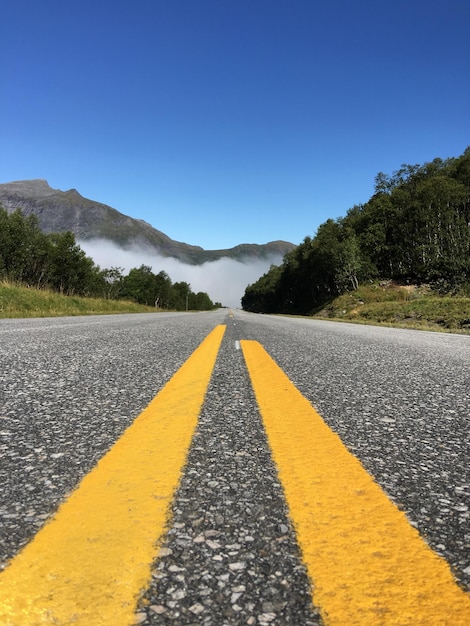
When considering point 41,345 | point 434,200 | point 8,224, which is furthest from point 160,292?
point 41,345

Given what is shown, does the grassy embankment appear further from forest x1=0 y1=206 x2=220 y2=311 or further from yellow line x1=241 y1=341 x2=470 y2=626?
forest x1=0 y1=206 x2=220 y2=311

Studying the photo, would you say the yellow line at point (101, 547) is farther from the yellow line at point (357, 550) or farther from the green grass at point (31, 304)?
the green grass at point (31, 304)

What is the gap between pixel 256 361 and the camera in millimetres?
4617

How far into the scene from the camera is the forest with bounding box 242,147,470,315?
4012cm

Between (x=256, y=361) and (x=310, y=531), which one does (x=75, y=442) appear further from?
(x=256, y=361)

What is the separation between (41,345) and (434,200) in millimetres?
46688

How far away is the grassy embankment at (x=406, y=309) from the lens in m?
17.7

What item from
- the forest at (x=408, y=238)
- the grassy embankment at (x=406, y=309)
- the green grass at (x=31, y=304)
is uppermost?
the forest at (x=408, y=238)

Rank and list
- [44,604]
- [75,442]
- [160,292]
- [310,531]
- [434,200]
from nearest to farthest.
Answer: [44,604]
[310,531]
[75,442]
[434,200]
[160,292]

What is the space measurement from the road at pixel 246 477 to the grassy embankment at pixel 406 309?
12.7 meters

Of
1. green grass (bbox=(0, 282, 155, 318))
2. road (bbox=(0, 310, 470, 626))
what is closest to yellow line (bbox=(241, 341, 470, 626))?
road (bbox=(0, 310, 470, 626))

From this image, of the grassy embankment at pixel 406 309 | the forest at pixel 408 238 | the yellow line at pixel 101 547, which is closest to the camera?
the yellow line at pixel 101 547

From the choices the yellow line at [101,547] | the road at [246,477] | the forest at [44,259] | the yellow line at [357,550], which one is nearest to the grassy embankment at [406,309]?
the road at [246,477]

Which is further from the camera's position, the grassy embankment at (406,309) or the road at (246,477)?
the grassy embankment at (406,309)
